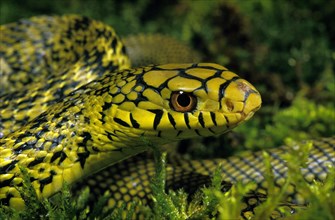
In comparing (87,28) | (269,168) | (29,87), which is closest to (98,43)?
(87,28)

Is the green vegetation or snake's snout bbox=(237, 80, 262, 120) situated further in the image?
snake's snout bbox=(237, 80, 262, 120)

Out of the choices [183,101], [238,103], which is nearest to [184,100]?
[183,101]

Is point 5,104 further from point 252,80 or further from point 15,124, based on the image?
point 252,80

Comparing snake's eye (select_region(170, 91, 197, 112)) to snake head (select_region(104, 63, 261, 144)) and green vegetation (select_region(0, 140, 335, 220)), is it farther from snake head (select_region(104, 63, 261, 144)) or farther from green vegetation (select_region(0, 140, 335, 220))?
green vegetation (select_region(0, 140, 335, 220))

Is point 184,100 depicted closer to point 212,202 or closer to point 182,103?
point 182,103

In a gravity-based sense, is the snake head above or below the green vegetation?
above

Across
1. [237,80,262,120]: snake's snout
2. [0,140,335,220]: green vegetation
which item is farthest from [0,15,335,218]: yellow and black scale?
[0,140,335,220]: green vegetation

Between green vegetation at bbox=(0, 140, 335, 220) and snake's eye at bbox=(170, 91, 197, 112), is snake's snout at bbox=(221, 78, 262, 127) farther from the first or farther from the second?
green vegetation at bbox=(0, 140, 335, 220)

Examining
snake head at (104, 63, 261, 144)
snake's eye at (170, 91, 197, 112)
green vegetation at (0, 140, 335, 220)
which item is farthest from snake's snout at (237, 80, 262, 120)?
green vegetation at (0, 140, 335, 220)
